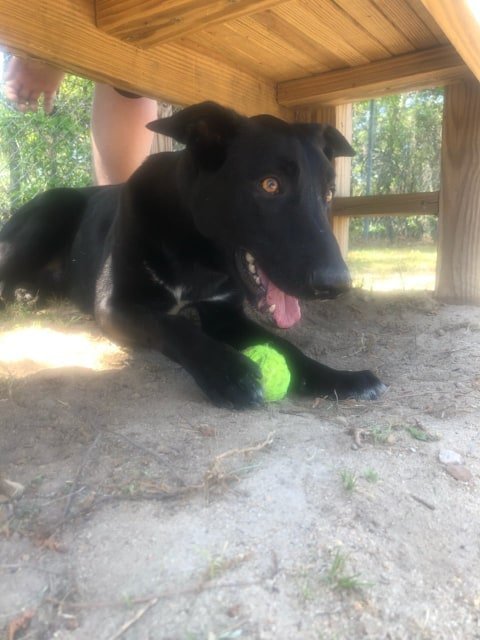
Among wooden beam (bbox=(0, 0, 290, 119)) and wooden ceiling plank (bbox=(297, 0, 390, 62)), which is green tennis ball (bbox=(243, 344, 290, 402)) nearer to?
wooden beam (bbox=(0, 0, 290, 119))

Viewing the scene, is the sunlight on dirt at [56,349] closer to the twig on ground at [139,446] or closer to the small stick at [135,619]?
the twig on ground at [139,446]

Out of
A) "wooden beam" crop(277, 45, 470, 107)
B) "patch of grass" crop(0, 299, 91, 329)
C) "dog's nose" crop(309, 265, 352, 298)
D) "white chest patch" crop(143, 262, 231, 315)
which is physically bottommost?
"patch of grass" crop(0, 299, 91, 329)

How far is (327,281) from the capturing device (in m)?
2.12

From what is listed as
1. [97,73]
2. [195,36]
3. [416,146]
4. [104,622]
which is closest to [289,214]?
[97,73]

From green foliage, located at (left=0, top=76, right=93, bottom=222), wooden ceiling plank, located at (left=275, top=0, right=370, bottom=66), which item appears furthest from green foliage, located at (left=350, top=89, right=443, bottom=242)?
wooden ceiling plank, located at (left=275, top=0, right=370, bottom=66)

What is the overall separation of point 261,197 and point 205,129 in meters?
0.44

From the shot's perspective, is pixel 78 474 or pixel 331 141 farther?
pixel 331 141

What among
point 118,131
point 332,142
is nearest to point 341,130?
point 332,142

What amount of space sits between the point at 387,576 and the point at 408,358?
171 cm

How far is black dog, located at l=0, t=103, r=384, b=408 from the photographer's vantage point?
2.20 m

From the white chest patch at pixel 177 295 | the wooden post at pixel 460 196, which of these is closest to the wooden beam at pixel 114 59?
the white chest patch at pixel 177 295

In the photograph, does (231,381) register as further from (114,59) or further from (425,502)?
(114,59)

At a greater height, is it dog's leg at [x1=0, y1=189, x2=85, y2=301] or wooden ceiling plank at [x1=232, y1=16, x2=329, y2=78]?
wooden ceiling plank at [x1=232, y1=16, x2=329, y2=78]

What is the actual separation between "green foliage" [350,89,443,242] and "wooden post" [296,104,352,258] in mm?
9573
